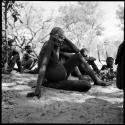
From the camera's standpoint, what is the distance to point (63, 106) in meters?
3.99

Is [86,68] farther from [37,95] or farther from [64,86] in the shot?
[37,95]

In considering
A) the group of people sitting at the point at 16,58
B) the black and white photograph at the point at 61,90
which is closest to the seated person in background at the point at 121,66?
the black and white photograph at the point at 61,90

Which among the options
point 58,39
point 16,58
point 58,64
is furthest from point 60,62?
point 16,58

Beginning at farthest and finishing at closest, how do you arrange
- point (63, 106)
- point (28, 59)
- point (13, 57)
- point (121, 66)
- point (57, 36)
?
point (28, 59) → point (13, 57) → point (57, 36) → point (63, 106) → point (121, 66)

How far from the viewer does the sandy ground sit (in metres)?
3.37

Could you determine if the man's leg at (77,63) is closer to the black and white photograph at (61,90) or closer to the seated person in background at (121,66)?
the black and white photograph at (61,90)

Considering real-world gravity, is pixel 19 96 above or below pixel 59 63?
below

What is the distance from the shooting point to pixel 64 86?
210 inches

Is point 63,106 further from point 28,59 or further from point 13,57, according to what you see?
point 28,59

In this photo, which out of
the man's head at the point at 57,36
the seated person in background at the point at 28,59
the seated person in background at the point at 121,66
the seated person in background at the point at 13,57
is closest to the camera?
the seated person in background at the point at 121,66

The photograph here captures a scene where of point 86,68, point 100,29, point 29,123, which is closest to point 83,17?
point 100,29

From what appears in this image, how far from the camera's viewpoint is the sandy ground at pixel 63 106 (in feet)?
11.0

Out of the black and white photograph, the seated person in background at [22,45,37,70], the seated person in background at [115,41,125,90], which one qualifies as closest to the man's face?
the black and white photograph

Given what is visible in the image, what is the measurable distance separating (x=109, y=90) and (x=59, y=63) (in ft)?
3.86
